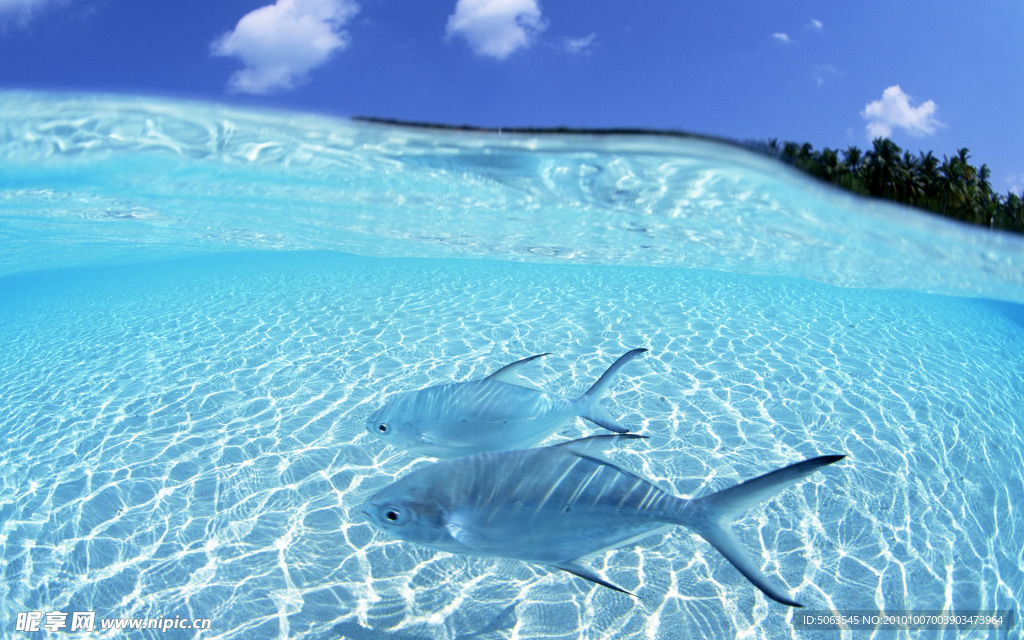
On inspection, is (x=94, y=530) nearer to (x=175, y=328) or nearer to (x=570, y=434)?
(x=570, y=434)

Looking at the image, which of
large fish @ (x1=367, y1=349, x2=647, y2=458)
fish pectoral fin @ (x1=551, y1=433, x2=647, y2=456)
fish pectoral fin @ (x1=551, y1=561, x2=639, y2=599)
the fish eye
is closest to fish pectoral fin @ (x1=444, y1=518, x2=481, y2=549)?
the fish eye

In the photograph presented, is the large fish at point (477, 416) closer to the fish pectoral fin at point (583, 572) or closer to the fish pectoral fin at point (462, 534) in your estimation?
the fish pectoral fin at point (462, 534)

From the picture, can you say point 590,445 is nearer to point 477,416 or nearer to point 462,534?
point 462,534

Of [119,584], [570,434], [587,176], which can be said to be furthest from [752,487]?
[587,176]

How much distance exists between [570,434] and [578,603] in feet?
9.39

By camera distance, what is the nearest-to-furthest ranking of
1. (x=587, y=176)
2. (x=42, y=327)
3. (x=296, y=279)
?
1. (x=587, y=176)
2. (x=42, y=327)
3. (x=296, y=279)

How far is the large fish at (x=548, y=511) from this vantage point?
2.70 metres

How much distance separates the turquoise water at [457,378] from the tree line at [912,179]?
1.51 feet

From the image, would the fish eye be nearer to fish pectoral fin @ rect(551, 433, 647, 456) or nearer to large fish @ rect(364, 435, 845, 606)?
large fish @ rect(364, 435, 845, 606)

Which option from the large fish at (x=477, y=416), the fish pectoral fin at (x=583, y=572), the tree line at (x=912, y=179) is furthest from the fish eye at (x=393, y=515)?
the tree line at (x=912, y=179)

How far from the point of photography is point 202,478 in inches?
256

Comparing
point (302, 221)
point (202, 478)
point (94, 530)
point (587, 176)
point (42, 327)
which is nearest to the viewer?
point (94, 530)

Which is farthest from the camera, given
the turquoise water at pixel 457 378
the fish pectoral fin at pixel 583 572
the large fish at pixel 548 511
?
the turquoise water at pixel 457 378

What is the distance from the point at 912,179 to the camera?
30.7 feet
